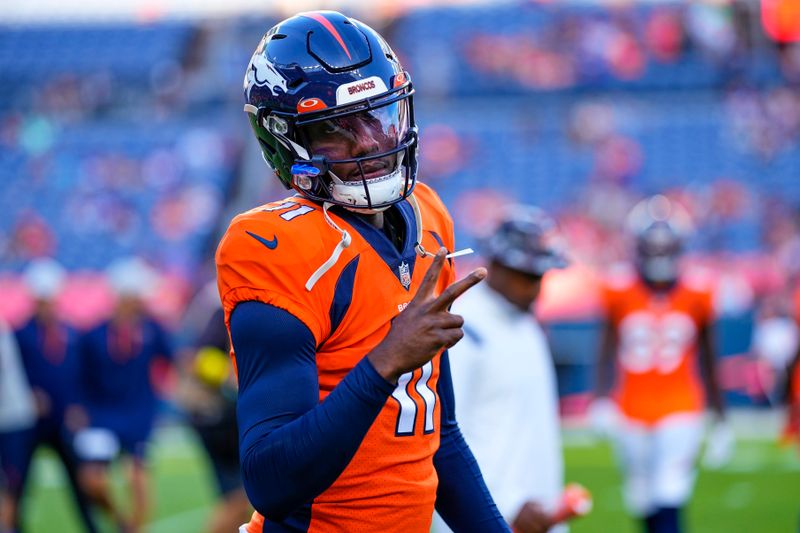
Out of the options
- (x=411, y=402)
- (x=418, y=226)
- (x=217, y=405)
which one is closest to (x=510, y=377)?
(x=418, y=226)

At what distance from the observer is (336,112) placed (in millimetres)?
2340

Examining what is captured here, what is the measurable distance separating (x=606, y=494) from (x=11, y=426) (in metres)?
4.73

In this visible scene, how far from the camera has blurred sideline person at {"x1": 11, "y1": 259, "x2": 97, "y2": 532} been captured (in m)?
7.83

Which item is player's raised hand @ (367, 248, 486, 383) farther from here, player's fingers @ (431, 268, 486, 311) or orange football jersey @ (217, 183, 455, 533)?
orange football jersey @ (217, 183, 455, 533)

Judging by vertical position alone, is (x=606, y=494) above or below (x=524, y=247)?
below

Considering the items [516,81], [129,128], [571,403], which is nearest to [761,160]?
[516,81]

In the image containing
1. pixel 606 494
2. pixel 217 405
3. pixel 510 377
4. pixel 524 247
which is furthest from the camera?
pixel 606 494

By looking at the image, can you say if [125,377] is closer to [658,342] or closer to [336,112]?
[658,342]

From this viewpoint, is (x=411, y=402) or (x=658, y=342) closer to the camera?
(x=411, y=402)

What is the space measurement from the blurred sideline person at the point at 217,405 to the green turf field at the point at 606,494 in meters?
2.49

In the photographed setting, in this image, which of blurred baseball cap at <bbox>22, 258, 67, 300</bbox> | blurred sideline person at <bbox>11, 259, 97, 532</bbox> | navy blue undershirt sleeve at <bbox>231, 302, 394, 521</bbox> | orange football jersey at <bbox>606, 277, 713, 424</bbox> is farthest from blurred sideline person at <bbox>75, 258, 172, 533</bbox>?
navy blue undershirt sleeve at <bbox>231, 302, 394, 521</bbox>

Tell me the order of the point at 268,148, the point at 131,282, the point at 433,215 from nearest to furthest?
the point at 268,148, the point at 433,215, the point at 131,282

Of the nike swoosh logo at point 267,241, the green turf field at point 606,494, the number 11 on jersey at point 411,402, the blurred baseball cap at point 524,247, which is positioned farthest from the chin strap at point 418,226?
the green turf field at point 606,494

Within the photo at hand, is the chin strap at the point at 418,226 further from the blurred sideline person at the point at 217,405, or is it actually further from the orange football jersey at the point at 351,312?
the blurred sideline person at the point at 217,405
